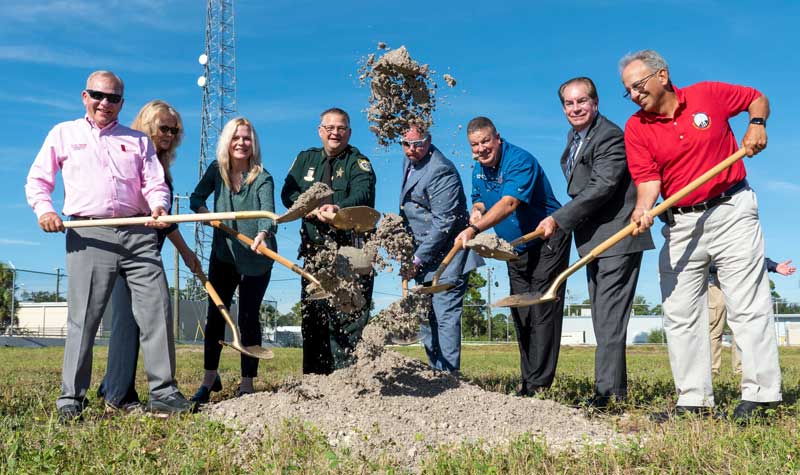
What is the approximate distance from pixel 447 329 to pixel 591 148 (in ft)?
6.71

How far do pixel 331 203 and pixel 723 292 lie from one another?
3.08 metres

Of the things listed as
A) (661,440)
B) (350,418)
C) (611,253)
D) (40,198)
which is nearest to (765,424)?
(661,440)

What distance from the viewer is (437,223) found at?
6.12 meters

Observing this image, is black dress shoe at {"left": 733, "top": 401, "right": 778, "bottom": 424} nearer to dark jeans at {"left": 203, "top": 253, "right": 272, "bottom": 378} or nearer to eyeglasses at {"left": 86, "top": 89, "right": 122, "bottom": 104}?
dark jeans at {"left": 203, "top": 253, "right": 272, "bottom": 378}

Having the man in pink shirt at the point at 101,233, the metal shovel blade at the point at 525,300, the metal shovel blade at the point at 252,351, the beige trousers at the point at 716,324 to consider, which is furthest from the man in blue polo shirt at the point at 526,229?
the beige trousers at the point at 716,324

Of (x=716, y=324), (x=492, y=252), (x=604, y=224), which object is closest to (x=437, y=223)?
(x=492, y=252)

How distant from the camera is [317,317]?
20.9ft

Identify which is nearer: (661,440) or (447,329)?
(661,440)

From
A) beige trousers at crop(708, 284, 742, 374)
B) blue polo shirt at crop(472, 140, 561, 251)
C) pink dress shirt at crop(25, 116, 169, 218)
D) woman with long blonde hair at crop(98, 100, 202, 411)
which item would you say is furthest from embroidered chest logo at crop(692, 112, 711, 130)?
beige trousers at crop(708, 284, 742, 374)

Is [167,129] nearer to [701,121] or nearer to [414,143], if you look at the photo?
[414,143]

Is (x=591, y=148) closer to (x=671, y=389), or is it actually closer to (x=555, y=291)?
(x=555, y=291)

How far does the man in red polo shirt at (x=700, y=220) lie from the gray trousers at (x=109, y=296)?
3.35 meters

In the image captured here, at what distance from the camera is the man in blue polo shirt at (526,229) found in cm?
590

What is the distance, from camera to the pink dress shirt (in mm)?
4863
